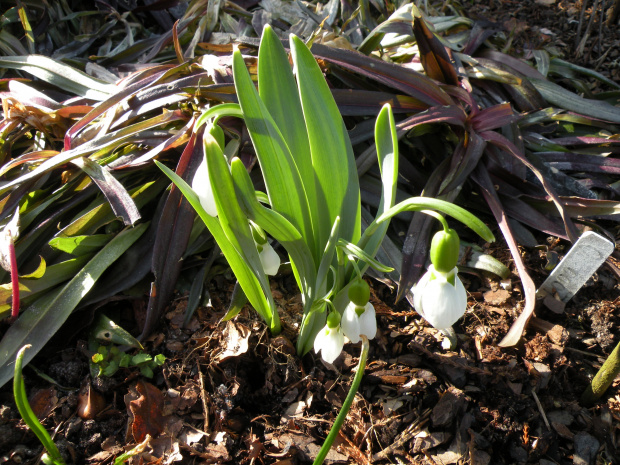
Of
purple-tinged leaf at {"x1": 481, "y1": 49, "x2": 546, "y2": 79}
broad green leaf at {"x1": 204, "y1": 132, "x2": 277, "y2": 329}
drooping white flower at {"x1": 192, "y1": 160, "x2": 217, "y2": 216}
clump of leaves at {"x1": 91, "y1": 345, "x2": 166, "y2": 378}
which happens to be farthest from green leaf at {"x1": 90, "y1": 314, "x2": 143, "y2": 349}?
purple-tinged leaf at {"x1": 481, "y1": 49, "x2": 546, "y2": 79}

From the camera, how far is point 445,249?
31.9 inches

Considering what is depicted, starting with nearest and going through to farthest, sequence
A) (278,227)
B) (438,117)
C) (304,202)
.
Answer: (278,227) < (304,202) < (438,117)

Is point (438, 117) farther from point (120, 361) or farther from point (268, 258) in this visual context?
point (120, 361)

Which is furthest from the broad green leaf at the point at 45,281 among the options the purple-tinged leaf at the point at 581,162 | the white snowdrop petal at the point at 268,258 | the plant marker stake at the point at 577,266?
the purple-tinged leaf at the point at 581,162

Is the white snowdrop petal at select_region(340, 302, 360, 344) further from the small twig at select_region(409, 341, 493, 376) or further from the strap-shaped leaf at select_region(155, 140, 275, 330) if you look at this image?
the small twig at select_region(409, 341, 493, 376)

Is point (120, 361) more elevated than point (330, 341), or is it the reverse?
point (330, 341)

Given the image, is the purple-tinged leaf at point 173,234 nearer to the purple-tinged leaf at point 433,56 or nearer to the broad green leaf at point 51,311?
the broad green leaf at point 51,311

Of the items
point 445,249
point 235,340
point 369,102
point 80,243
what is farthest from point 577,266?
point 80,243

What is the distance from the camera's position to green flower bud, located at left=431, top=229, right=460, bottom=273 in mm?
809

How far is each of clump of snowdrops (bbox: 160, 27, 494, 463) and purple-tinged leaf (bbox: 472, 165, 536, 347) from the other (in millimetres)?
396

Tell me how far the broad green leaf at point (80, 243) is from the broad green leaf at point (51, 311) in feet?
0.12

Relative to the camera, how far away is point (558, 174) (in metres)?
1.62

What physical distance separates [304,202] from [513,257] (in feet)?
2.06

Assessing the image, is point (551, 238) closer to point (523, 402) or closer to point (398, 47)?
point (523, 402)
